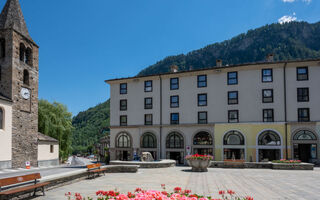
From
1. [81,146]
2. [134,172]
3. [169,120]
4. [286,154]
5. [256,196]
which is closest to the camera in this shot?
[256,196]

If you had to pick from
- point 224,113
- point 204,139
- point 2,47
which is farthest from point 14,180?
point 224,113

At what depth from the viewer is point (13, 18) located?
A: 3278 centimetres

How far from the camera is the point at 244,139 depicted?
3331 cm

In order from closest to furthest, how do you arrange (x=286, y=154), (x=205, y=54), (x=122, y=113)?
(x=286, y=154) → (x=122, y=113) → (x=205, y=54)

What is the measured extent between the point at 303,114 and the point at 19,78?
34.6 m

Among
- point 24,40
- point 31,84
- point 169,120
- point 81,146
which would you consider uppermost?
point 24,40

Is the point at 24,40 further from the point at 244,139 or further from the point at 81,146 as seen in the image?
the point at 81,146

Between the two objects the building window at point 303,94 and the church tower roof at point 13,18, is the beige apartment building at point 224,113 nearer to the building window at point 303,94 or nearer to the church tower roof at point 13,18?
the building window at point 303,94

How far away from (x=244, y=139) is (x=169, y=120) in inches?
423

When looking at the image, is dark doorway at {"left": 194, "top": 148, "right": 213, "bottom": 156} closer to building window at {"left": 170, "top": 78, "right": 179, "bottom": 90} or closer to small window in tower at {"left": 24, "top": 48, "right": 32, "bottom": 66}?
building window at {"left": 170, "top": 78, "right": 179, "bottom": 90}

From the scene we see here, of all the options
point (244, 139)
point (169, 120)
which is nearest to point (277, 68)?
point (244, 139)

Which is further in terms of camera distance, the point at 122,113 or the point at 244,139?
the point at 122,113

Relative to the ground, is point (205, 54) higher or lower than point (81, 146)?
higher

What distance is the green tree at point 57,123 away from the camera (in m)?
43.7
